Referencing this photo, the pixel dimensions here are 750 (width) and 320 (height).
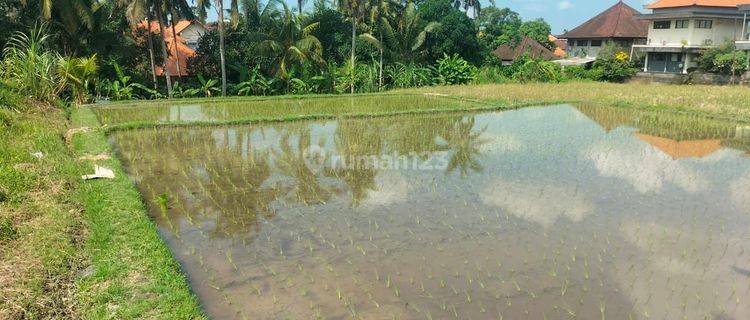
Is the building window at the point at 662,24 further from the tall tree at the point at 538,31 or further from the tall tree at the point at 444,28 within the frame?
the tall tree at the point at 538,31

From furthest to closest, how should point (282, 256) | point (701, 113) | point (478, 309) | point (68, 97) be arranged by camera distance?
1. point (68, 97)
2. point (701, 113)
3. point (282, 256)
4. point (478, 309)

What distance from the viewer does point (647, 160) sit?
994cm

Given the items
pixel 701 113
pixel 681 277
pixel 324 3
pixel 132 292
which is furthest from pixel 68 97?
pixel 701 113

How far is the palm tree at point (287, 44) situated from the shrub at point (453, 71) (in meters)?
6.89

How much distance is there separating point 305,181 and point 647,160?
6.48m

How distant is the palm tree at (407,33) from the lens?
25.8 m

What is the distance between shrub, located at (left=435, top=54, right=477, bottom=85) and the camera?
1054 inches

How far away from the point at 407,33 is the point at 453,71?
3.10m

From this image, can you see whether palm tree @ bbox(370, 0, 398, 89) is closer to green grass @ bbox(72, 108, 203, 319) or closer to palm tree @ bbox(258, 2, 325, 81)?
palm tree @ bbox(258, 2, 325, 81)

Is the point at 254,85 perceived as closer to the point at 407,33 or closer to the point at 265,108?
the point at 265,108

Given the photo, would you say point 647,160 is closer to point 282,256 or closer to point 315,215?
point 315,215

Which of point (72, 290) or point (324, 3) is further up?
point (324, 3)

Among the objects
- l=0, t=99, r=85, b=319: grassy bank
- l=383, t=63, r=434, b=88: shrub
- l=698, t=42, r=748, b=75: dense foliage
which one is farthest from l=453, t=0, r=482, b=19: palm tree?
l=0, t=99, r=85, b=319: grassy bank

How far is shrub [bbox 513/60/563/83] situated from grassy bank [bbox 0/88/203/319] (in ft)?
79.4
